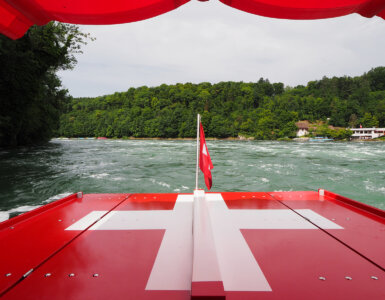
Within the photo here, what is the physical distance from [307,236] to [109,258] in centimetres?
145

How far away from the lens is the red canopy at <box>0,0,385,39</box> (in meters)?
1.27

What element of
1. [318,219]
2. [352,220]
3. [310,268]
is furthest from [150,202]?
[352,220]

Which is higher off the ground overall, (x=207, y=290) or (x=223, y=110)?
(x=223, y=110)

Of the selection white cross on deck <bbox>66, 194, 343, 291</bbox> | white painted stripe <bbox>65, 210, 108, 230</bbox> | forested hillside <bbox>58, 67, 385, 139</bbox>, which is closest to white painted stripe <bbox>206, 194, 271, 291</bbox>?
white cross on deck <bbox>66, 194, 343, 291</bbox>

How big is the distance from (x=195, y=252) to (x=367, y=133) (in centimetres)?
8066

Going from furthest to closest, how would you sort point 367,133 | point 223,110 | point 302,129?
point 223,110
point 367,133
point 302,129

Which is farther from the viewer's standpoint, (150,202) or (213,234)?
(150,202)

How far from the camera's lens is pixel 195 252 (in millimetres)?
1421

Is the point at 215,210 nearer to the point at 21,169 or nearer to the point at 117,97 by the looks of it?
the point at 21,169

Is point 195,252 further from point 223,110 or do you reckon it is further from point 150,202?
point 223,110

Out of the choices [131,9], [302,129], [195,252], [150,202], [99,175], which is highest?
[302,129]

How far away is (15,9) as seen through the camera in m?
1.30

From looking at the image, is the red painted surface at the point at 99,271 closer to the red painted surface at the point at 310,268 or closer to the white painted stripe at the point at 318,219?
the red painted surface at the point at 310,268

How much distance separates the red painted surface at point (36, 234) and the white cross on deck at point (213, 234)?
0.17 meters
